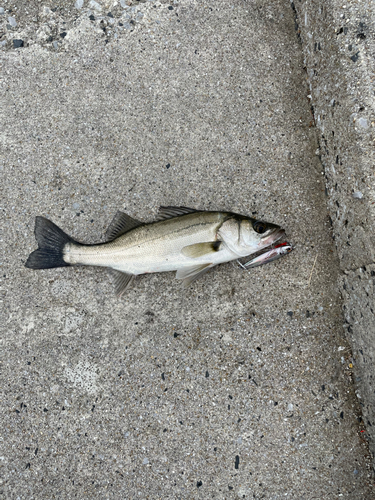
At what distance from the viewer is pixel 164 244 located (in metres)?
2.98

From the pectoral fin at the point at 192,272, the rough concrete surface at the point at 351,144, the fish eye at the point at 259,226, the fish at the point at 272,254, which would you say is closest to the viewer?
the rough concrete surface at the point at 351,144

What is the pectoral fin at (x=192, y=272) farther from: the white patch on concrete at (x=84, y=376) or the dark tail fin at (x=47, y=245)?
the white patch on concrete at (x=84, y=376)

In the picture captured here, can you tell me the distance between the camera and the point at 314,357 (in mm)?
3137

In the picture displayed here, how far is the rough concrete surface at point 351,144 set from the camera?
277 centimetres

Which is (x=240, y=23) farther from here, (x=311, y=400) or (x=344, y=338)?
(x=311, y=400)

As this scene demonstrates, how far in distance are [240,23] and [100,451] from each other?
14.5 feet

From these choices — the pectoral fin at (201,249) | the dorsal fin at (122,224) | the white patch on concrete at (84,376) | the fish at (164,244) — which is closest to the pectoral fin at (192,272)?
the fish at (164,244)

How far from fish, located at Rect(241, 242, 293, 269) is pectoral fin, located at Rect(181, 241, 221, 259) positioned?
1.44ft

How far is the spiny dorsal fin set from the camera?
317 cm

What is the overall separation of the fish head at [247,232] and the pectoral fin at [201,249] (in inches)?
3.9

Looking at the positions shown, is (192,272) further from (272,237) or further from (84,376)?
(84,376)

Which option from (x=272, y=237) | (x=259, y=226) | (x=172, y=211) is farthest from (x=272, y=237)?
(x=172, y=211)

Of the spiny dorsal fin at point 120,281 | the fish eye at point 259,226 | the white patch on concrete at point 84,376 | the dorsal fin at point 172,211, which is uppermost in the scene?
the fish eye at point 259,226

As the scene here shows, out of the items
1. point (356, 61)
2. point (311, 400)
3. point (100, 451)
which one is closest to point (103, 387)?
point (100, 451)
